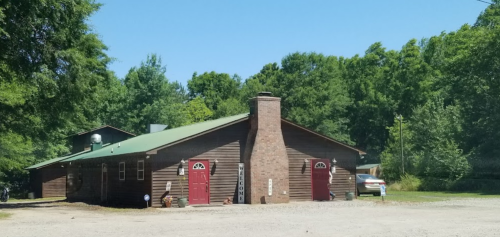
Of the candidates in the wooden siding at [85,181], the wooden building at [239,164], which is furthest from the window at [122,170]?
the wooden siding at [85,181]

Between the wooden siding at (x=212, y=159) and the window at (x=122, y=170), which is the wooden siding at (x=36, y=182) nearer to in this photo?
the window at (x=122, y=170)

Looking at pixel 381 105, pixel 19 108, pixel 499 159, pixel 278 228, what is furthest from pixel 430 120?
pixel 278 228

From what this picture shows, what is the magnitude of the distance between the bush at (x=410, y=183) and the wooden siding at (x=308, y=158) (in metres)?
13.5

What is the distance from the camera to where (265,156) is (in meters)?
27.0

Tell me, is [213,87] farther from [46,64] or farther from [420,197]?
[46,64]

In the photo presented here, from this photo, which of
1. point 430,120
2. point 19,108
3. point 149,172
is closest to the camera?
point 149,172

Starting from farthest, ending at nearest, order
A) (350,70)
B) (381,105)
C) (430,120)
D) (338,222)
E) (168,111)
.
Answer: (350,70)
(381,105)
(168,111)
(430,120)
(338,222)

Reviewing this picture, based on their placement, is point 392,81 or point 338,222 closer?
point 338,222

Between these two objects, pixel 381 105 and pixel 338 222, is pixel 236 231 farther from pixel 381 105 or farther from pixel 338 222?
pixel 381 105

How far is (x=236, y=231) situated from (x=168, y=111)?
51.1 metres

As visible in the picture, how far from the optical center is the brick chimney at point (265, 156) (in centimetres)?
2680

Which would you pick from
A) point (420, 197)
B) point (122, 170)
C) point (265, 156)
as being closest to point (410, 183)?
point (420, 197)

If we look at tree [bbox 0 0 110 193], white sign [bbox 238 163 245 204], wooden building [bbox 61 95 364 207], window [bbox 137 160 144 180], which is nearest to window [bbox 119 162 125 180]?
wooden building [bbox 61 95 364 207]

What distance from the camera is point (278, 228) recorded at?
50.2ft
